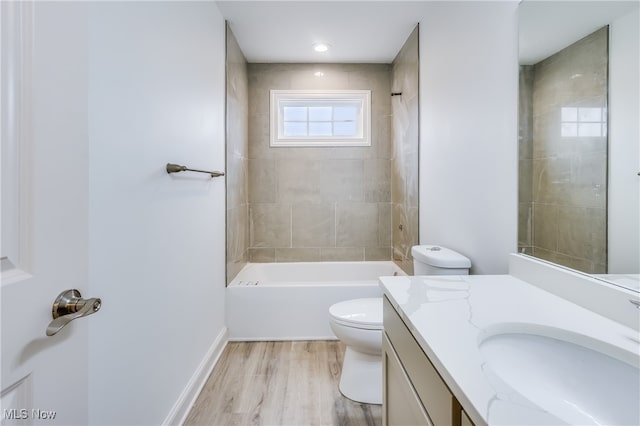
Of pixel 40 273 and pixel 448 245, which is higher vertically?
pixel 40 273

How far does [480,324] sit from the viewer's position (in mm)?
830

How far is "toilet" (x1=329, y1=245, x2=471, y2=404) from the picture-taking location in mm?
1721

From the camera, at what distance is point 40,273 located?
1.78 feet

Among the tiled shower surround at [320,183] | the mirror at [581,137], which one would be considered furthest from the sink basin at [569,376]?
the tiled shower surround at [320,183]

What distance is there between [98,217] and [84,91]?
0.48 metres

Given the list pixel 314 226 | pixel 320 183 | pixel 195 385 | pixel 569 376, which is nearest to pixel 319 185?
pixel 320 183

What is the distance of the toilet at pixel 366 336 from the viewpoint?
172 cm

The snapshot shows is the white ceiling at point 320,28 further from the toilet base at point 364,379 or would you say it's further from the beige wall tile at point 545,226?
the toilet base at point 364,379

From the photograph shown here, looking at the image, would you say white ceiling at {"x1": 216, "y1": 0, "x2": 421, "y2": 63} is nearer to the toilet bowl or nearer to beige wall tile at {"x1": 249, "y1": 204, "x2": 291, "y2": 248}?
beige wall tile at {"x1": 249, "y1": 204, "x2": 291, "y2": 248}

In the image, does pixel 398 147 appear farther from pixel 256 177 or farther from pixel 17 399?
pixel 17 399

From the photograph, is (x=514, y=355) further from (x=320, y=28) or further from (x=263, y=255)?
(x=263, y=255)

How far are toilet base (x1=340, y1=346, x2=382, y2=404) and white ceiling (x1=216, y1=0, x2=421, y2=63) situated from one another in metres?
2.34

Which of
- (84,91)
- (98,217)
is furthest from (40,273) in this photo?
(98,217)

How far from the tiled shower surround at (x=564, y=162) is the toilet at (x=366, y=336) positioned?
0.47 m
